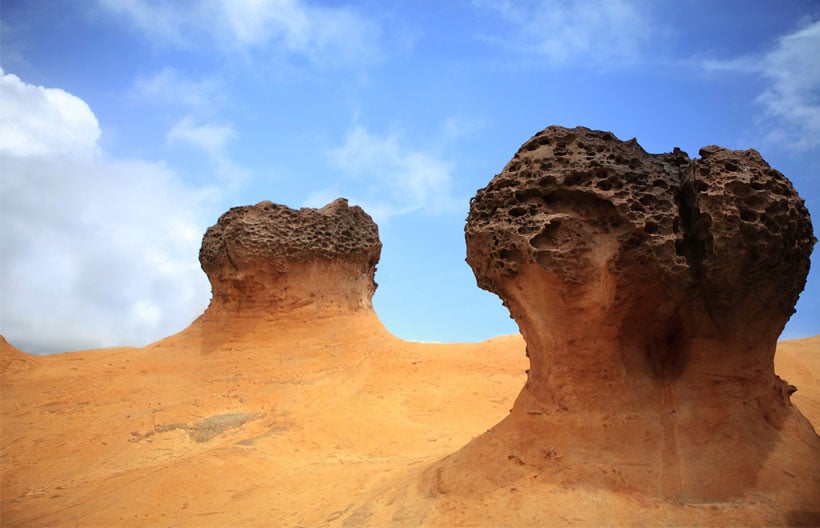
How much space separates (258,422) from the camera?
8.40m

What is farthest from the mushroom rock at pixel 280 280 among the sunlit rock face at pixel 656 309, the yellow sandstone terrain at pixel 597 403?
the sunlit rock face at pixel 656 309

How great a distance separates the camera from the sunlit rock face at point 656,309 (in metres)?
4.41

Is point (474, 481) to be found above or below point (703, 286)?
below

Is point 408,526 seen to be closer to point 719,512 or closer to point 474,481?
point 474,481

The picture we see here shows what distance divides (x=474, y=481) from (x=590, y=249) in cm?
209

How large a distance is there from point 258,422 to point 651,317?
228 inches

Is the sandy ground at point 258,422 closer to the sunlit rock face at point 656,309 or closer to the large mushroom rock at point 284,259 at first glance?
the large mushroom rock at point 284,259

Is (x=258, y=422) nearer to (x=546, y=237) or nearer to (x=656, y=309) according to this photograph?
(x=546, y=237)

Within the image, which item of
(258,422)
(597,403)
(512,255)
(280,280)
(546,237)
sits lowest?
(258,422)

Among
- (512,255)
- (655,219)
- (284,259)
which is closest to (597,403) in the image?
(512,255)

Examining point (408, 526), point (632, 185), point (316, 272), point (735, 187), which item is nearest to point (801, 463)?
point (735, 187)

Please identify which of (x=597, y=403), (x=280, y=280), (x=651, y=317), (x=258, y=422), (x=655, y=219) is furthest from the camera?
(x=280, y=280)

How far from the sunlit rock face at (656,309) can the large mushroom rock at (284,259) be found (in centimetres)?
692

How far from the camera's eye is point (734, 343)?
186 inches
